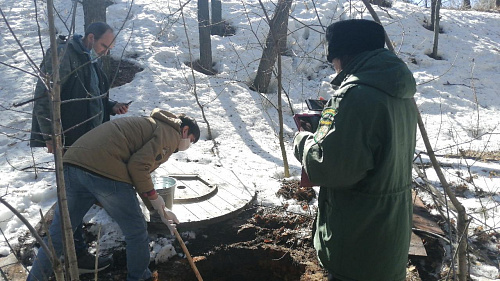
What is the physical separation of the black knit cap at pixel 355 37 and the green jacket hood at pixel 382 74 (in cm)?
5

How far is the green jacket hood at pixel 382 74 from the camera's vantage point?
1.78m

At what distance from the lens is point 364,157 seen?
1761mm

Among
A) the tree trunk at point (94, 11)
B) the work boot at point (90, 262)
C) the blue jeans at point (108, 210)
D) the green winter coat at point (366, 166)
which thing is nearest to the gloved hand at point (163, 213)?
the blue jeans at point (108, 210)

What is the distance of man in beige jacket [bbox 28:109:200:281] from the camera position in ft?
8.86

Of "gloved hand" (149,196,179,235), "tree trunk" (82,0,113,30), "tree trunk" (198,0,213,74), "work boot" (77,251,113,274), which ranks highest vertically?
"tree trunk" (82,0,113,30)

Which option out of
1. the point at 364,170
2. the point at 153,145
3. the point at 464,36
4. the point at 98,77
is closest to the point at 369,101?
the point at 364,170

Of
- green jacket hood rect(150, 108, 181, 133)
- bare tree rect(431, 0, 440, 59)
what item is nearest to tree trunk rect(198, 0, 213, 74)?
bare tree rect(431, 0, 440, 59)

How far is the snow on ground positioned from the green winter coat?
72.4 inches

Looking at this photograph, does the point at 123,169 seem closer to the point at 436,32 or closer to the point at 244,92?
the point at 244,92

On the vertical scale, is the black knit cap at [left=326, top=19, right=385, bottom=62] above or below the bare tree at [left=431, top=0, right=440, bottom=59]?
above

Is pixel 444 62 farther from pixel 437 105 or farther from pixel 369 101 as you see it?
pixel 369 101

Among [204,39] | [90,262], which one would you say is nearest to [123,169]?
[90,262]

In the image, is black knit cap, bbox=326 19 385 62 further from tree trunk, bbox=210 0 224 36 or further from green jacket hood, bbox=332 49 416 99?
tree trunk, bbox=210 0 224 36

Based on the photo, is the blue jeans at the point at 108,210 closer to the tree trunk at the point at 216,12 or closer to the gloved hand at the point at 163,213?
the gloved hand at the point at 163,213
